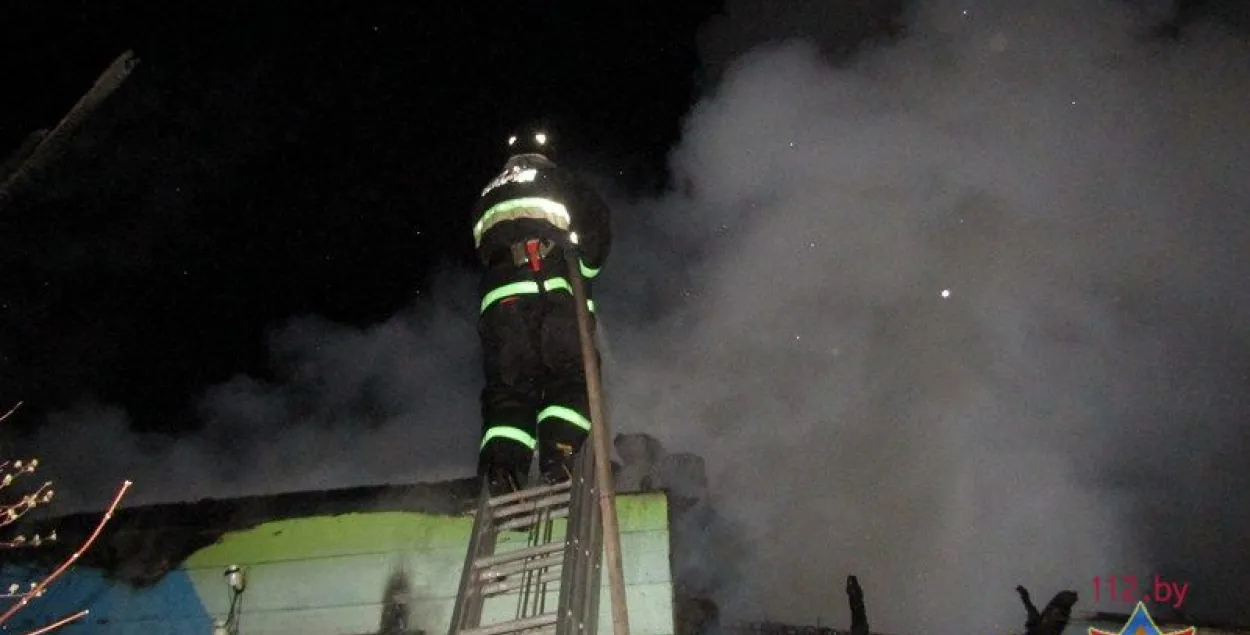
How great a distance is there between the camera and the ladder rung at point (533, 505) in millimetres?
3887

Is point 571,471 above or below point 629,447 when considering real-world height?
below

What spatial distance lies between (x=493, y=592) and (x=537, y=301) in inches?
68.1

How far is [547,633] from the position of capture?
321cm

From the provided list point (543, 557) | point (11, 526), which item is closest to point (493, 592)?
point (543, 557)

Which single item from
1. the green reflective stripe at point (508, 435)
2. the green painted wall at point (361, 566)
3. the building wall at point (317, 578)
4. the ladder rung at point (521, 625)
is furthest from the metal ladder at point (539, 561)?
the building wall at point (317, 578)

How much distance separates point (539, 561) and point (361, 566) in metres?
2.68

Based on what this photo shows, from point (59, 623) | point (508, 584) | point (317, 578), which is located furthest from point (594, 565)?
point (59, 623)

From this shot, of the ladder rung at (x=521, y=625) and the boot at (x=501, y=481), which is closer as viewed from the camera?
the ladder rung at (x=521, y=625)

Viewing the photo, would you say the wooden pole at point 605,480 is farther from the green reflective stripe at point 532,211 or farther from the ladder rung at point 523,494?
the green reflective stripe at point 532,211

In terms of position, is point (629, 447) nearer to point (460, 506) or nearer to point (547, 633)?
point (460, 506)

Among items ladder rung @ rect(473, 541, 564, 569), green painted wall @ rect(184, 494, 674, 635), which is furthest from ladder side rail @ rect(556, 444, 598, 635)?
green painted wall @ rect(184, 494, 674, 635)

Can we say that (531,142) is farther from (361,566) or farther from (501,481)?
(361,566)

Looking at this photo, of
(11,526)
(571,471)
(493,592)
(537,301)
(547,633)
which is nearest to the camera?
(547,633)

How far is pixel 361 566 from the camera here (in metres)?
5.64
